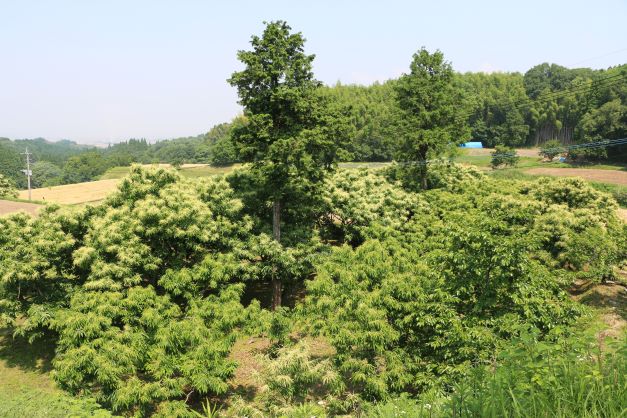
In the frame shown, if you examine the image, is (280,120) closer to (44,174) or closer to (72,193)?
(72,193)

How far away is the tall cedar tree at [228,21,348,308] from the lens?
21.7m

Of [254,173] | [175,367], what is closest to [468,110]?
[254,173]

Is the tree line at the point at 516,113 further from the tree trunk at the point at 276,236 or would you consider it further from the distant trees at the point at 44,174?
the tree trunk at the point at 276,236

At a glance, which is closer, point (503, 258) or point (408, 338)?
point (503, 258)

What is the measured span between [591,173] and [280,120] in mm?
59769

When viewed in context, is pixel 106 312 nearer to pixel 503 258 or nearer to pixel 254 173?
pixel 254 173

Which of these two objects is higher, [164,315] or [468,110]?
[468,110]

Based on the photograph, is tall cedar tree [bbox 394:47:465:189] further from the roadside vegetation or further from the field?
the field

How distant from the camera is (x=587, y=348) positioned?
442 centimetres

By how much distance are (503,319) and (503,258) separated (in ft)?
5.88

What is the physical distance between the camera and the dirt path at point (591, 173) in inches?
2279

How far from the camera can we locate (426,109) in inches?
1348

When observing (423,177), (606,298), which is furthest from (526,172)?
(606,298)

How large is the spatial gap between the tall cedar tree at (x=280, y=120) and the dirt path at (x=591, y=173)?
164 ft
